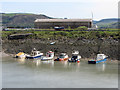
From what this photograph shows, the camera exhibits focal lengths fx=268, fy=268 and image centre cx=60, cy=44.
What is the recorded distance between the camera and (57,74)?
83.6 feet

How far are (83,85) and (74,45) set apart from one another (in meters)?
18.3

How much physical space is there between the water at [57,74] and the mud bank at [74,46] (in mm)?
3854

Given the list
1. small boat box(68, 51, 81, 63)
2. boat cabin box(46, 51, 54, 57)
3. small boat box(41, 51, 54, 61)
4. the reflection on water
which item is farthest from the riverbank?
the reflection on water

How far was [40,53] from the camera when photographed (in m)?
36.2

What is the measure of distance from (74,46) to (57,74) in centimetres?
1350

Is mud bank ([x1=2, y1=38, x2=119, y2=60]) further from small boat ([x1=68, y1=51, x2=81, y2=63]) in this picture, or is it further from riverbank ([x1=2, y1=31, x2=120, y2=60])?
small boat ([x1=68, y1=51, x2=81, y2=63])

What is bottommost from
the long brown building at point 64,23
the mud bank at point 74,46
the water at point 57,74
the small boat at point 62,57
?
the water at point 57,74

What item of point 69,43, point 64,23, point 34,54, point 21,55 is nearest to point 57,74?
point 34,54

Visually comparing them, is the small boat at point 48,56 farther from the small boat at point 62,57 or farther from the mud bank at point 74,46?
the mud bank at point 74,46

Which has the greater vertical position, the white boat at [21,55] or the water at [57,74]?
the white boat at [21,55]

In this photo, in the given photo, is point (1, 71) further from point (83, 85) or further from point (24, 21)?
point (24, 21)

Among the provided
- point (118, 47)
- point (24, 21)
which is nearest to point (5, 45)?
point (118, 47)

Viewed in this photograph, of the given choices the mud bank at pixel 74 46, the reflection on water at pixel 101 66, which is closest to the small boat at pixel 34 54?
the mud bank at pixel 74 46

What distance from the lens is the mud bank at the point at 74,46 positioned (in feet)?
115
